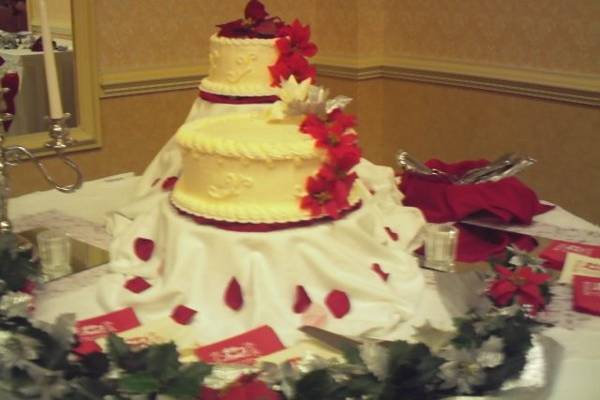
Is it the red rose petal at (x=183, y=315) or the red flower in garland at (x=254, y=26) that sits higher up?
the red flower in garland at (x=254, y=26)

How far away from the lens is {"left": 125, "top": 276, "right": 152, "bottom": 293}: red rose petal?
1.50 meters

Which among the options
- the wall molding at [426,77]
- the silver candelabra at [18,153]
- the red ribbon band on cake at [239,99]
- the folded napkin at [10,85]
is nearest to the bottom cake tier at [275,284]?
the silver candelabra at [18,153]

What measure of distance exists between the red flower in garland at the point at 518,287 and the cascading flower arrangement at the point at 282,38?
2.58ft

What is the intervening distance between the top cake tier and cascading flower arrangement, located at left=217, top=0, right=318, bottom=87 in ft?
0.08

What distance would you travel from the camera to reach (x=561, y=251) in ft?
5.59

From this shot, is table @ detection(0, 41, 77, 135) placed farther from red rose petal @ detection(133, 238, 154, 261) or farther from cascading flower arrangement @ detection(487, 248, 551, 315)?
cascading flower arrangement @ detection(487, 248, 551, 315)

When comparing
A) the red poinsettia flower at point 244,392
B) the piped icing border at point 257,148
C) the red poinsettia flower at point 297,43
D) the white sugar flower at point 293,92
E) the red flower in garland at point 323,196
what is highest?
the red poinsettia flower at point 297,43

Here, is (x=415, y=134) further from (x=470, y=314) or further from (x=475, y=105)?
(x=470, y=314)


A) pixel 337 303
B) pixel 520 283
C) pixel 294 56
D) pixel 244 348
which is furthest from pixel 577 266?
pixel 294 56

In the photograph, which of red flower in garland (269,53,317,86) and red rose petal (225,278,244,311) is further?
red flower in garland (269,53,317,86)

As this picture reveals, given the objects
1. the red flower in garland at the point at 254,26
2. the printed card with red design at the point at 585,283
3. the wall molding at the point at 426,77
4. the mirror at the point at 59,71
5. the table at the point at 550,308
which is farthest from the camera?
the wall molding at the point at 426,77

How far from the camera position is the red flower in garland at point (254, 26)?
2.03 m

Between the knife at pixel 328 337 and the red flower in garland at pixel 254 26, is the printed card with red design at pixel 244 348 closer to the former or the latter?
the knife at pixel 328 337

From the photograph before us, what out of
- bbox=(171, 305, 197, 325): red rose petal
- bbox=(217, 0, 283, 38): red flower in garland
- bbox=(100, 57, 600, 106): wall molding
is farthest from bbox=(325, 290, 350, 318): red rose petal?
bbox=(100, 57, 600, 106): wall molding
